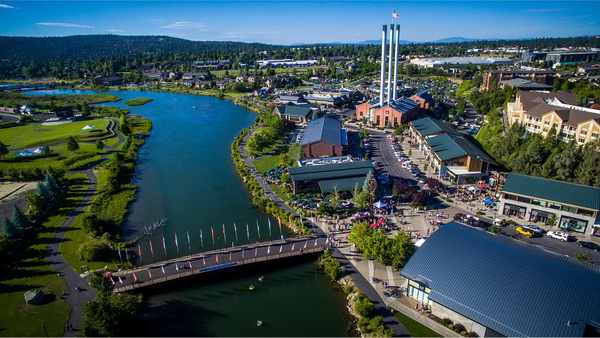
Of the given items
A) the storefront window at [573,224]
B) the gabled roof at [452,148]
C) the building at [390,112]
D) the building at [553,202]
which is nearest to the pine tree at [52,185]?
the gabled roof at [452,148]

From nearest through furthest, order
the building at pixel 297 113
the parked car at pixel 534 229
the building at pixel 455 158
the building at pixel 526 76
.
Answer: the parked car at pixel 534 229
the building at pixel 455 158
the building at pixel 297 113
the building at pixel 526 76

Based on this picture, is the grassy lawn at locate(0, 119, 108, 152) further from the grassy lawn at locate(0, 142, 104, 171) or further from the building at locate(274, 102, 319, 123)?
the building at locate(274, 102, 319, 123)

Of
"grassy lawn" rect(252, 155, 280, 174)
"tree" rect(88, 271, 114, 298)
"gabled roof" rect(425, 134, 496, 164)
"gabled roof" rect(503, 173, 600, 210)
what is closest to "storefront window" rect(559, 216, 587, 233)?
"gabled roof" rect(503, 173, 600, 210)

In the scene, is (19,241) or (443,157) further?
(443,157)

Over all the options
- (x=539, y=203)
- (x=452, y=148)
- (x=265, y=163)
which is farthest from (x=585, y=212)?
(x=265, y=163)

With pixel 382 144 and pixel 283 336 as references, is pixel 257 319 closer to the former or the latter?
pixel 283 336

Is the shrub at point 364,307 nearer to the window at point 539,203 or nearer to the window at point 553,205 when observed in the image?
the window at point 539,203

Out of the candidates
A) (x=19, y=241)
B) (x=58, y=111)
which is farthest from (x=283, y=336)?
(x=58, y=111)
